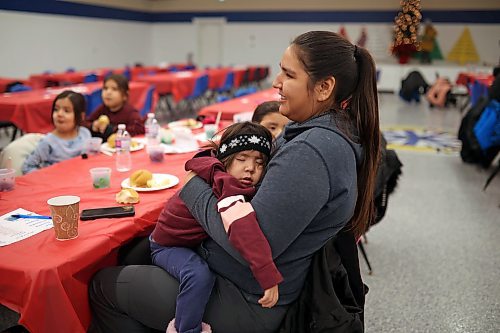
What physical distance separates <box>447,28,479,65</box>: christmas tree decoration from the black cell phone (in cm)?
1321

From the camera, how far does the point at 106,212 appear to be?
1.70 metres

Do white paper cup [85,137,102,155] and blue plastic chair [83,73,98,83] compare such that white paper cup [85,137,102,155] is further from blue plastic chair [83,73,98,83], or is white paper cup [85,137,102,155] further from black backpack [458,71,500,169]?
blue plastic chair [83,73,98,83]

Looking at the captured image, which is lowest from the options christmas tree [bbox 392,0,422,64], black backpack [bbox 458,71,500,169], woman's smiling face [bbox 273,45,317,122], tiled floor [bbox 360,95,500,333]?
tiled floor [bbox 360,95,500,333]

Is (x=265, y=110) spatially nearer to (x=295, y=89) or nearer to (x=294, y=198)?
(x=295, y=89)

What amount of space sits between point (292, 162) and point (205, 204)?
0.33 metres

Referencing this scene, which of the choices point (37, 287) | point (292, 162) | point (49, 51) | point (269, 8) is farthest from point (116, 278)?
point (269, 8)

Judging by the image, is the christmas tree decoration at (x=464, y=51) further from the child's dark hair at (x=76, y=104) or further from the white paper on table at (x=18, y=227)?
the white paper on table at (x=18, y=227)

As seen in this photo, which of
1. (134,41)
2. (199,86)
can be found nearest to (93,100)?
(199,86)

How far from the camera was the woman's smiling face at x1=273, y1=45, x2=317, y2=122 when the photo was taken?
4.42ft

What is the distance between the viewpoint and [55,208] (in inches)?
56.4

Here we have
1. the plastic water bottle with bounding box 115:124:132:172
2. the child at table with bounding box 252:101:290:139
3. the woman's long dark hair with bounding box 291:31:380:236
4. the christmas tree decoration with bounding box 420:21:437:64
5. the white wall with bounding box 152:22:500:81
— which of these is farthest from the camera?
the white wall with bounding box 152:22:500:81

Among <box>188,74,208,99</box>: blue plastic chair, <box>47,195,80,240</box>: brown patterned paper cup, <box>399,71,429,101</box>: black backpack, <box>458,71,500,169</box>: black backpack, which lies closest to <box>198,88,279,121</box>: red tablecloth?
<box>458,71,500,169</box>: black backpack

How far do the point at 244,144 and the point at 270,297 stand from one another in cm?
52

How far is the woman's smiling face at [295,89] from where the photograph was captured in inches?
53.1
